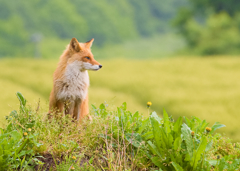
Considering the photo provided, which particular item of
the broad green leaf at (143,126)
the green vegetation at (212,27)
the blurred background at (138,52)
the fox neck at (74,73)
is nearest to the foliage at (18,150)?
the blurred background at (138,52)

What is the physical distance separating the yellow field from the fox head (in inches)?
226

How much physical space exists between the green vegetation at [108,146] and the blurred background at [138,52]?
0.42 meters

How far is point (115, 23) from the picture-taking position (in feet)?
112

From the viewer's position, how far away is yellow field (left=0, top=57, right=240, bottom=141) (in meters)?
11.3

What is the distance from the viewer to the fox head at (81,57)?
412 centimetres

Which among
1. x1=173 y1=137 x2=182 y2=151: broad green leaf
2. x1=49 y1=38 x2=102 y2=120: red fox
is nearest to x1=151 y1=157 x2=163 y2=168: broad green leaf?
x1=173 y1=137 x2=182 y2=151: broad green leaf

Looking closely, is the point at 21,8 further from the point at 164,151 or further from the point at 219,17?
the point at 164,151

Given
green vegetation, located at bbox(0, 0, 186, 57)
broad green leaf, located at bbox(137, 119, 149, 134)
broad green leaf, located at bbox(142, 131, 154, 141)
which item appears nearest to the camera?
broad green leaf, located at bbox(142, 131, 154, 141)

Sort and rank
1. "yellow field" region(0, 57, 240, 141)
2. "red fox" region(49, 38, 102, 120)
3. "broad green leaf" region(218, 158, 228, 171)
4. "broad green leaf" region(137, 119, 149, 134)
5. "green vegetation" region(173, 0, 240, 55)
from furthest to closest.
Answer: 1. "green vegetation" region(173, 0, 240, 55)
2. "yellow field" region(0, 57, 240, 141)
3. "red fox" region(49, 38, 102, 120)
4. "broad green leaf" region(137, 119, 149, 134)
5. "broad green leaf" region(218, 158, 228, 171)

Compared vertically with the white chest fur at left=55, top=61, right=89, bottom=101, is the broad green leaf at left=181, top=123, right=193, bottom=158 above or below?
below

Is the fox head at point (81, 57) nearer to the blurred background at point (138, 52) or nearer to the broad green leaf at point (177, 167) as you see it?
the blurred background at point (138, 52)

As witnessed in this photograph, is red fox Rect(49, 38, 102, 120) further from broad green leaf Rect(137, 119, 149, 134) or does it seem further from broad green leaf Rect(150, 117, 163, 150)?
broad green leaf Rect(150, 117, 163, 150)

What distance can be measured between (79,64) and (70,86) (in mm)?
349

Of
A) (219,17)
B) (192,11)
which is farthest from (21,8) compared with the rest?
(219,17)
